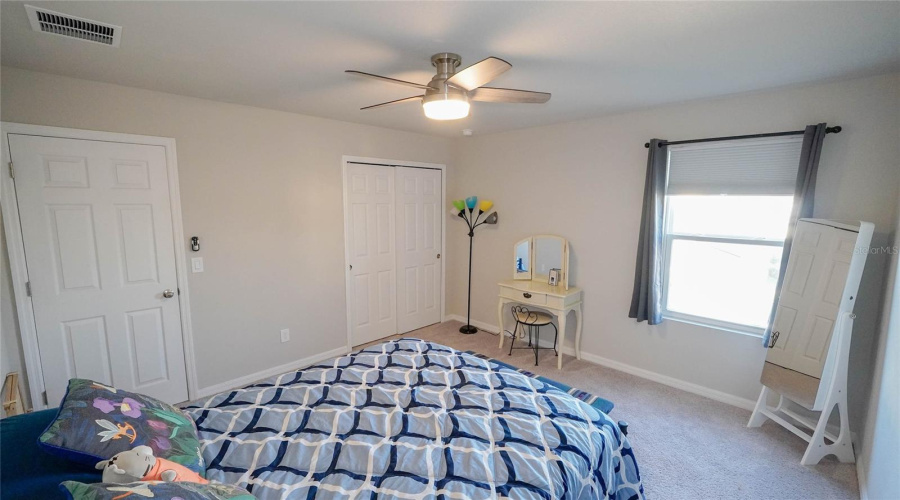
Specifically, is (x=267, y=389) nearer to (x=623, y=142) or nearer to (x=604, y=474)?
(x=604, y=474)

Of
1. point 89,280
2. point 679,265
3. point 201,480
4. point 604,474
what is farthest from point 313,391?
point 679,265

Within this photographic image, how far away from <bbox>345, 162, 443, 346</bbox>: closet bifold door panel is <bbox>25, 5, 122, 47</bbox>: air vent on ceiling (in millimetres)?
2103

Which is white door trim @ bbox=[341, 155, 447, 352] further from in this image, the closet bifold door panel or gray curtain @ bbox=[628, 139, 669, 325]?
gray curtain @ bbox=[628, 139, 669, 325]

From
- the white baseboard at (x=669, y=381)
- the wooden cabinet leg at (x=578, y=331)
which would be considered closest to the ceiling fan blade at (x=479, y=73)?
the wooden cabinet leg at (x=578, y=331)

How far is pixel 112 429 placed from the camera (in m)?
1.25

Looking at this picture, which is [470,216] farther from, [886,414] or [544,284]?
[886,414]

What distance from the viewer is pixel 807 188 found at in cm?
249

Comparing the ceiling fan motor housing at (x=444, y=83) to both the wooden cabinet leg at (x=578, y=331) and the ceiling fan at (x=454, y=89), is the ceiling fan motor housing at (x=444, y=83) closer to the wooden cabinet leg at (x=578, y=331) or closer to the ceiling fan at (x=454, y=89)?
the ceiling fan at (x=454, y=89)

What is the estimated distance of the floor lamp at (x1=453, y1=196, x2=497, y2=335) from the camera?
14.5 ft

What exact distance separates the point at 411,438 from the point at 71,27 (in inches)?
92.5

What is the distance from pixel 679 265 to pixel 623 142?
119 cm

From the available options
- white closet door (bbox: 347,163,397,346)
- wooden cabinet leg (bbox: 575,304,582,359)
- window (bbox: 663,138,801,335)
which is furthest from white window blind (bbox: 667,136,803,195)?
white closet door (bbox: 347,163,397,346)

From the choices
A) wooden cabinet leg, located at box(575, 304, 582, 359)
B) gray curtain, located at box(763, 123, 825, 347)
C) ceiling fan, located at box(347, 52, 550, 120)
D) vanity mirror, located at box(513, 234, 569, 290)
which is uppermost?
ceiling fan, located at box(347, 52, 550, 120)

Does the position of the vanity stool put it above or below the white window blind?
below
